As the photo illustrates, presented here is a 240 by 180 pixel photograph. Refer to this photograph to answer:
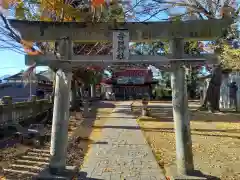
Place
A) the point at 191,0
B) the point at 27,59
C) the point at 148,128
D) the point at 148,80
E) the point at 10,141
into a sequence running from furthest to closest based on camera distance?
1. the point at 148,80
2. the point at 191,0
3. the point at 148,128
4. the point at 10,141
5. the point at 27,59

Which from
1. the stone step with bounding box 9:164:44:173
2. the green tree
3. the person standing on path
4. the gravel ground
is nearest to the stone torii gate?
the stone step with bounding box 9:164:44:173

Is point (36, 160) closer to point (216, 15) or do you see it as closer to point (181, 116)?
point (181, 116)

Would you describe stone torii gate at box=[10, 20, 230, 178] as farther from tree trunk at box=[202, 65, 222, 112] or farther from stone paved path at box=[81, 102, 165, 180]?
tree trunk at box=[202, 65, 222, 112]

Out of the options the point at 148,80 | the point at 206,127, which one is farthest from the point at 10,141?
the point at 148,80

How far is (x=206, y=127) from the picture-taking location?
57.5 ft

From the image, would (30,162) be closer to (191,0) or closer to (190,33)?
(190,33)

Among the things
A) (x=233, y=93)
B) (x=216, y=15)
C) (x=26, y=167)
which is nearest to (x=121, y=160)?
(x=26, y=167)

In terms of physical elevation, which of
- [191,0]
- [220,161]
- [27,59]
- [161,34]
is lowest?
[220,161]

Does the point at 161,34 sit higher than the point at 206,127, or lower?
higher

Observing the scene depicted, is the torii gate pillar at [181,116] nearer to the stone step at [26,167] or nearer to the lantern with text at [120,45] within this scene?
the lantern with text at [120,45]

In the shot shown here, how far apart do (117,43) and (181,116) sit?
203 centimetres

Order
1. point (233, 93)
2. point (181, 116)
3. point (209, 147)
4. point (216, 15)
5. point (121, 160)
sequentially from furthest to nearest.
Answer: point (233, 93) < point (216, 15) < point (209, 147) < point (121, 160) < point (181, 116)

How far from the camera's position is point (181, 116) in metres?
7.27

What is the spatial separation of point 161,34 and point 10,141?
760cm
